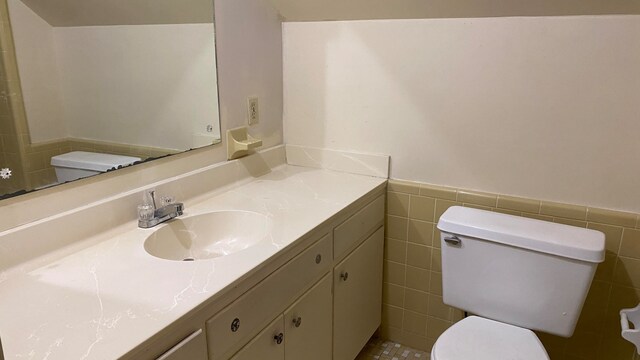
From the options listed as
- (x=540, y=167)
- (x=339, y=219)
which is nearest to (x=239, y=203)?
(x=339, y=219)

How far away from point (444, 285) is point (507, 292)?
224mm

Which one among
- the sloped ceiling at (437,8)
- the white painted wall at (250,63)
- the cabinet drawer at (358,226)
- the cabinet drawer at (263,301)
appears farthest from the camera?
the white painted wall at (250,63)

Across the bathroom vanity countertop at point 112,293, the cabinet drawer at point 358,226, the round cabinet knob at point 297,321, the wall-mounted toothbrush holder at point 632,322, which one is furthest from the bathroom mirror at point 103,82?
the wall-mounted toothbrush holder at point 632,322

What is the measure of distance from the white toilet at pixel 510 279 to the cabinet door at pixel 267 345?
1.57 feet

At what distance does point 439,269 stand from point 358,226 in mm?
470

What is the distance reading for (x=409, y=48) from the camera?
186 cm

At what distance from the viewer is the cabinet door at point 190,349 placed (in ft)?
3.16

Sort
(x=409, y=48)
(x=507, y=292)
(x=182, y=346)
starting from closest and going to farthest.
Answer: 1. (x=182, y=346)
2. (x=507, y=292)
3. (x=409, y=48)

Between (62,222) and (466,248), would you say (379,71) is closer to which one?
(466,248)

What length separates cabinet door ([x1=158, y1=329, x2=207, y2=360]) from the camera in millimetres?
962

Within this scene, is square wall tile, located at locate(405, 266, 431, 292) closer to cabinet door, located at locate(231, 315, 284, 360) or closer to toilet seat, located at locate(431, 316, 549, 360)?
toilet seat, located at locate(431, 316, 549, 360)

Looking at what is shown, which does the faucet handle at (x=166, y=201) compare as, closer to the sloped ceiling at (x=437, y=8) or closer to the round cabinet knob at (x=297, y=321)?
the round cabinet knob at (x=297, y=321)

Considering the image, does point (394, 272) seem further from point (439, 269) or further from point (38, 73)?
point (38, 73)

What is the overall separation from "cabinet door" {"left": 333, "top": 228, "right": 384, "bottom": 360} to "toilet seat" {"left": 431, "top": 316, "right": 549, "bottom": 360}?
42 centimetres
